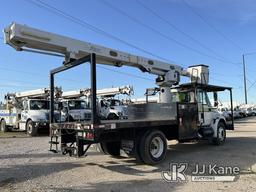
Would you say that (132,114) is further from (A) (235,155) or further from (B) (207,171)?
(B) (207,171)

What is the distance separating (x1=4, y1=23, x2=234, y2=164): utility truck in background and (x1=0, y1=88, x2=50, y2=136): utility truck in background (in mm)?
9129

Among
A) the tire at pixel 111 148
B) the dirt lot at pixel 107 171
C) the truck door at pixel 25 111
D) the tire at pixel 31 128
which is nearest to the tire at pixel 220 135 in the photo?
the dirt lot at pixel 107 171

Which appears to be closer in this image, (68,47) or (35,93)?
(68,47)

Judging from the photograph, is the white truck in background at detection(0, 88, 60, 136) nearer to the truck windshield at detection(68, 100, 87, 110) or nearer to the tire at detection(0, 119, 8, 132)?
the tire at detection(0, 119, 8, 132)

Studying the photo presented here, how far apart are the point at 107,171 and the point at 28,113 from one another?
13468mm

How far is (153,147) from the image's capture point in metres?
9.64

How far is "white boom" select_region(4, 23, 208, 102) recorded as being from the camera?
8.71m

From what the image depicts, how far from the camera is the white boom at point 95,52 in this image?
8711mm

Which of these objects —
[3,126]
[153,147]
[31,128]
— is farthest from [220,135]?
[3,126]

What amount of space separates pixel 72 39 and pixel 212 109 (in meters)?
6.68

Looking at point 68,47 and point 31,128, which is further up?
point 68,47

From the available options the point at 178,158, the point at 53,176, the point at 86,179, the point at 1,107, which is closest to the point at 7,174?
the point at 53,176

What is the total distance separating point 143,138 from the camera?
9195 millimetres

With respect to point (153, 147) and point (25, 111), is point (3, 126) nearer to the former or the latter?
point (25, 111)
